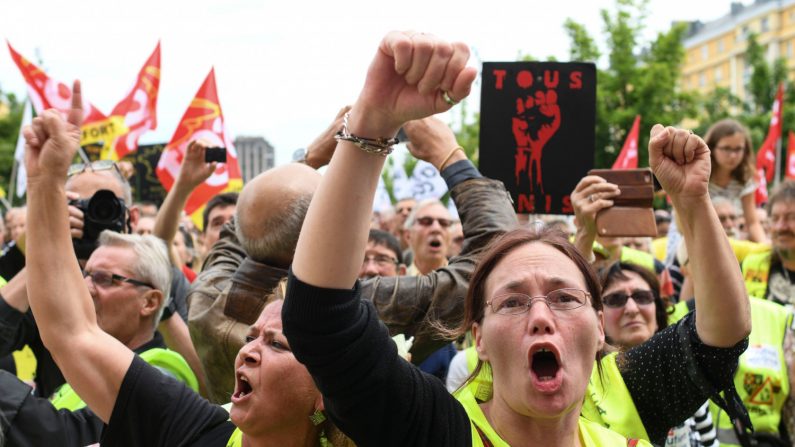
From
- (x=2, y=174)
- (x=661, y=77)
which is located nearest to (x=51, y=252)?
(x=661, y=77)

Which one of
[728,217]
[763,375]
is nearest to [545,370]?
[763,375]

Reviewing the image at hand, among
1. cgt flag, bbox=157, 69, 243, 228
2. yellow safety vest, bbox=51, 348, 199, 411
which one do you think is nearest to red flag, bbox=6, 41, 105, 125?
cgt flag, bbox=157, 69, 243, 228

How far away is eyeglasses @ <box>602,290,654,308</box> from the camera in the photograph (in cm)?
414

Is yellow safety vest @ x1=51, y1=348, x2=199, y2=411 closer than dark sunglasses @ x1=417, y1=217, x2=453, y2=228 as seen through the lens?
Yes

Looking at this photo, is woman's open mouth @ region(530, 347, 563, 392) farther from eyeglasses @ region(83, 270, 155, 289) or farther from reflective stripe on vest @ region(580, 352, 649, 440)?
eyeglasses @ region(83, 270, 155, 289)

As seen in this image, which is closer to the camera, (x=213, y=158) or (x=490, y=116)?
(x=490, y=116)

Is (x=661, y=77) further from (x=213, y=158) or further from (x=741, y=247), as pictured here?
(x=213, y=158)

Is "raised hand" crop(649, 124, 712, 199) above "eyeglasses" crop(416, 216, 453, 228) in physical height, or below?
above

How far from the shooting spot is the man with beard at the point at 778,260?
198 inches

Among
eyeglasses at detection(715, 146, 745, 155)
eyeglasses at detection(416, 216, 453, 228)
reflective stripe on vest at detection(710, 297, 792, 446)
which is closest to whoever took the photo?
reflective stripe on vest at detection(710, 297, 792, 446)

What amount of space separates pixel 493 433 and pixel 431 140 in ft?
3.83

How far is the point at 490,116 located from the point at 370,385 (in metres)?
2.15

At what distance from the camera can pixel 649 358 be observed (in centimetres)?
268

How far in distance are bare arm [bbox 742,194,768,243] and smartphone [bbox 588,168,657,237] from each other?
128 inches
